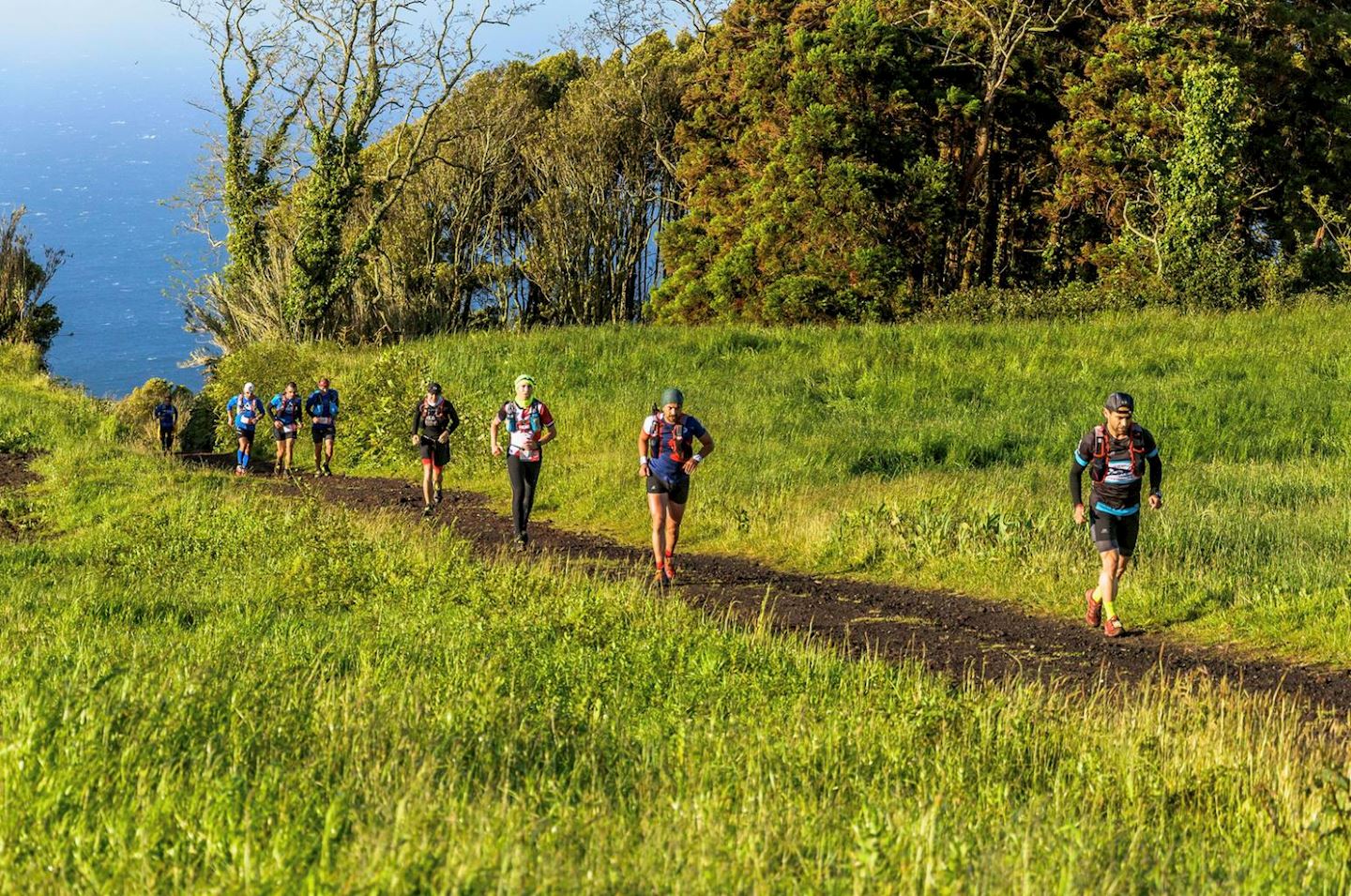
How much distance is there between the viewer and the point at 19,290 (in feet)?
161

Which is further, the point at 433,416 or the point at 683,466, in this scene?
the point at 433,416

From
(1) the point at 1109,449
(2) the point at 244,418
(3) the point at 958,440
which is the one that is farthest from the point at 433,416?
(1) the point at 1109,449

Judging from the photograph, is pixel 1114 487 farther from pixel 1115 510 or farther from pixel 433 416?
pixel 433 416

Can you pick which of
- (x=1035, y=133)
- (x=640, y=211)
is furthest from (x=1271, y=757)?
(x=640, y=211)

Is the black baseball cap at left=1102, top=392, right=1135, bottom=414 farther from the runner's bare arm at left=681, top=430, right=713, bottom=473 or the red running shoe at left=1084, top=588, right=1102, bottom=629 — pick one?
the runner's bare arm at left=681, top=430, right=713, bottom=473

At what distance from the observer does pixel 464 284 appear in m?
53.4

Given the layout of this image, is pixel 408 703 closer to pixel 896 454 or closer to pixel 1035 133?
pixel 896 454

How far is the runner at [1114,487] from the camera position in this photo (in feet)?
36.4

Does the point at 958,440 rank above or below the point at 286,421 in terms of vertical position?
above

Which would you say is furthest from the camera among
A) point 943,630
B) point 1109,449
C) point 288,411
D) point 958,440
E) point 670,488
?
point 288,411

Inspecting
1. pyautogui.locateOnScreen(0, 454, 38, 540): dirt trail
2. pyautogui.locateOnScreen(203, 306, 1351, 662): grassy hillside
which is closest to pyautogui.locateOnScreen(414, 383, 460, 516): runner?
pyautogui.locateOnScreen(203, 306, 1351, 662): grassy hillside

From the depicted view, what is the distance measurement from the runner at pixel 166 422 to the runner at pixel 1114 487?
2188 centimetres

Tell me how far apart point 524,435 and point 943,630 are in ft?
18.2

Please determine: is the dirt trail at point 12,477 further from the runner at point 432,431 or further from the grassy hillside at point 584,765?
the grassy hillside at point 584,765
